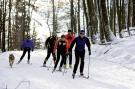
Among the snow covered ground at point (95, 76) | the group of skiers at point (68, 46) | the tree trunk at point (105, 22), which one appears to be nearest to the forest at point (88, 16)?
the tree trunk at point (105, 22)

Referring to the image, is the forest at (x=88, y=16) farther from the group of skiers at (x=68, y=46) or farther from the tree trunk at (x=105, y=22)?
the group of skiers at (x=68, y=46)

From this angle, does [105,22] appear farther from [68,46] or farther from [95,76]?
[95,76]

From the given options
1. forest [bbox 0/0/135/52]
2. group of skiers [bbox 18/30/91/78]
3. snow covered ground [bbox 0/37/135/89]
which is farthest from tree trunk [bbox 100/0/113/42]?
group of skiers [bbox 18/30/91/78]

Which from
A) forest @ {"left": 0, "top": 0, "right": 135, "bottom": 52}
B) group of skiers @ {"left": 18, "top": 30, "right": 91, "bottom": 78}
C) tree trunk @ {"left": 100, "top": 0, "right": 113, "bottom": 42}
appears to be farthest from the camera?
forest @ {"left": 0, "top": 0, "right": 135, "bottom": 52}

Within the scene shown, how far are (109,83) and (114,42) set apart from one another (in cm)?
1159

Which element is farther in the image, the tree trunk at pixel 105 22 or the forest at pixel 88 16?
the forest at pixel 88 16

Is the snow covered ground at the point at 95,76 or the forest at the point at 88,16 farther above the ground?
the forest at the point at 88,16

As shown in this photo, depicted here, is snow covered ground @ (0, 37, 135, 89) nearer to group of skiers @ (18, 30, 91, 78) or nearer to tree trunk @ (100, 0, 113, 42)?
group of skiers @ (18, 30, 91, 78)

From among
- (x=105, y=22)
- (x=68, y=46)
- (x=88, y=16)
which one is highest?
(x=88, y=16)

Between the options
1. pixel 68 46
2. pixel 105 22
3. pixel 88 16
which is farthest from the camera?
pixel 88 16

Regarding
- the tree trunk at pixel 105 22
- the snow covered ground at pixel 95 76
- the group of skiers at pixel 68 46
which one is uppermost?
the tree trunk at pixel 105 22

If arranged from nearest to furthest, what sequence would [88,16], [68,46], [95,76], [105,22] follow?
[95,76], [68,46], [105,22], [88,16]

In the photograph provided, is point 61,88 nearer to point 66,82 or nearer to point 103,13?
point 66,82

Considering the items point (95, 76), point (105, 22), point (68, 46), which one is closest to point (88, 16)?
point (105, 22)
